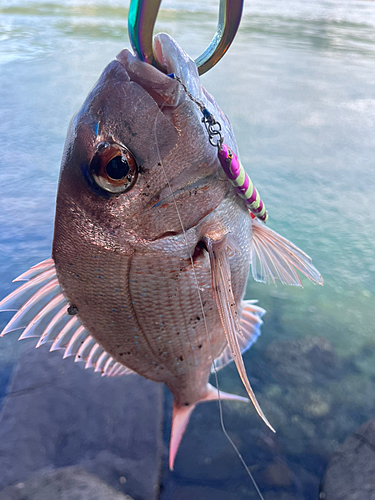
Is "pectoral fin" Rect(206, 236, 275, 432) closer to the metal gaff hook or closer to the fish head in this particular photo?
the fish head

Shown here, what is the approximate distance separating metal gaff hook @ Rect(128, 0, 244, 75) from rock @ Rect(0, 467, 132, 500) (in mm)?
Result: 1445

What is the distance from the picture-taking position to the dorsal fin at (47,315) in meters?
1.13

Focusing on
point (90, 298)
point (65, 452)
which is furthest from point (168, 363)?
point (65, 452)

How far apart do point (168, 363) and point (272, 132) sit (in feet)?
11.8

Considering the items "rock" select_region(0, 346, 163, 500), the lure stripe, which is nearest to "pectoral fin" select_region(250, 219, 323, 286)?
the lure stripe

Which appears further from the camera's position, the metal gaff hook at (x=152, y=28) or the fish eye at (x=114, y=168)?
the fish eye at (x=114, y=168)

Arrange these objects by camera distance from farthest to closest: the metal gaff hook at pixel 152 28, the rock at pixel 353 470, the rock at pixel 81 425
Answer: the rock at pixel 81 425 < the rock at pixel 353 470 < the metal gaff hook at pixel 152 28

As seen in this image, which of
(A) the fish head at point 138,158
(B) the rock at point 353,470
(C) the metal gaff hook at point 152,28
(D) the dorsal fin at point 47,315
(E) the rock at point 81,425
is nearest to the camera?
(C) the metal gaff hook at point 152,28

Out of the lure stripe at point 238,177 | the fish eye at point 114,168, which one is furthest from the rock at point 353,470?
the fish eye at point 114,168

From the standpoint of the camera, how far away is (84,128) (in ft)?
2.62

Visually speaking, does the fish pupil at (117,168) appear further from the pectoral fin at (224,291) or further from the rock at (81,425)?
the rock at (81,425)

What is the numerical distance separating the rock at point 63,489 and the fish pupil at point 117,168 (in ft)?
3.91

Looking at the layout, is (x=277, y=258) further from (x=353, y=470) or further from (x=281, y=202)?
(x=281, y=202)

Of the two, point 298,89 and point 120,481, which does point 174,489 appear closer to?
point 120,481
